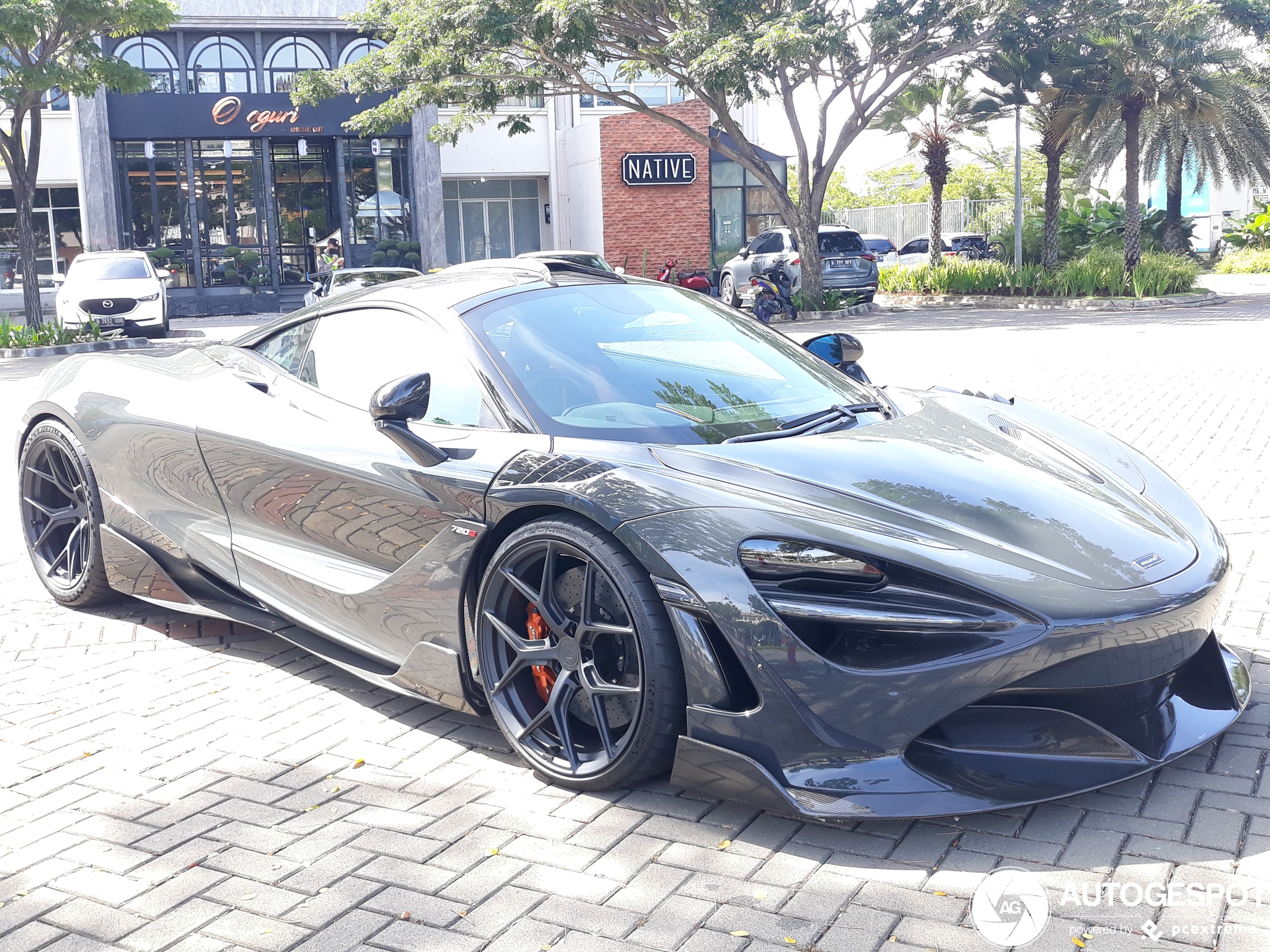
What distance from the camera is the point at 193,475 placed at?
435cm

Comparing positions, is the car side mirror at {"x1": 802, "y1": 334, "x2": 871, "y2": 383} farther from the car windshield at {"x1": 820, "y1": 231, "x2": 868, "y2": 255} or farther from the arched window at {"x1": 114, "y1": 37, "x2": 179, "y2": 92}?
the arched window at {"x1": 114, "y1": 37, "x2": 179, "y2": 92}

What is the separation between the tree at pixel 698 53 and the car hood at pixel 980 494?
1747 centimetres

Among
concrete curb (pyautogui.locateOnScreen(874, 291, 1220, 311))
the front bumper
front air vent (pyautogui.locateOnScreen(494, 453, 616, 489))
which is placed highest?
front air vent (pyautogui.locateOnScreen(494, 453, 616, 489))

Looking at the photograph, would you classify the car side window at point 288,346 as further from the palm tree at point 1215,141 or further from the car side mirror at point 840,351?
the palm tree at point 1215,141

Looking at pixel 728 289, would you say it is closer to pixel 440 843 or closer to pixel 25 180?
pixel 25 180

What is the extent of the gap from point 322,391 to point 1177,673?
2819mm

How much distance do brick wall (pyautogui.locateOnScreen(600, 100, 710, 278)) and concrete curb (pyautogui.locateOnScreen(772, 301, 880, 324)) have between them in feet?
29.8

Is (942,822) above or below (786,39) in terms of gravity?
below

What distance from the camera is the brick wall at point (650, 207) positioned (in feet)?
111

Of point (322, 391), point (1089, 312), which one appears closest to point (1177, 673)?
point (322, 391)

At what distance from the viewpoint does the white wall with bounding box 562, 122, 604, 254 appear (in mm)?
34375

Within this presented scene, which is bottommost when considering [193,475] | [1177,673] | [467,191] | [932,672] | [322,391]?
[1177,673]

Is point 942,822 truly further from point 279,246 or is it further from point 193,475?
point 279,246

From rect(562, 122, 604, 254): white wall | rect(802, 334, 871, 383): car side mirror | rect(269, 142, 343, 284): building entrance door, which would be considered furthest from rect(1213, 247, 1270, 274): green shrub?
rect(802, 334, 871, 383): car side mirror
